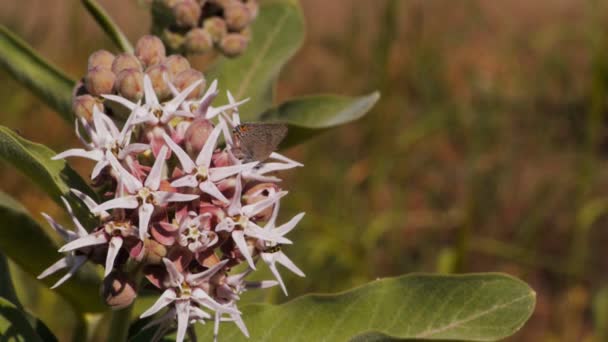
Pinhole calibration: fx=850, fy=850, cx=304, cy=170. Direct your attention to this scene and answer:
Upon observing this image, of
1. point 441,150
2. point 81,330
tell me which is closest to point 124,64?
point 81,330

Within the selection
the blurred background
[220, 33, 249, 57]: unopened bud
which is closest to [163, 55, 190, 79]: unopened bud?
[220, 33, 249, 57]: unopened bud

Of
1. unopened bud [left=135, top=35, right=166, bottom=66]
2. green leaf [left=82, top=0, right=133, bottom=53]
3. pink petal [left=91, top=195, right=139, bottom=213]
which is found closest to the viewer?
pink petal [left=91, top=195, right=139, bottom=213]

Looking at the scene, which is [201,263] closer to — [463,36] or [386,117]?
[386,117]

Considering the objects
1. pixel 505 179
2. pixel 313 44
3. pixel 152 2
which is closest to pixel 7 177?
pixel 152 2

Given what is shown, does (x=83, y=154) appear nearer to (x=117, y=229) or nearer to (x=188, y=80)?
(x=117, y=229)

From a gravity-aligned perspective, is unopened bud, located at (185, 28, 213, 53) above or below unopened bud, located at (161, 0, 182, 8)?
below

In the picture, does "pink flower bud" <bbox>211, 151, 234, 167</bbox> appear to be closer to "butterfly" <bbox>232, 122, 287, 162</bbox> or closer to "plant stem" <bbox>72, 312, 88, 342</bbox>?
"butterfly" <bbox>232, 122, 287, 162</bbox>
